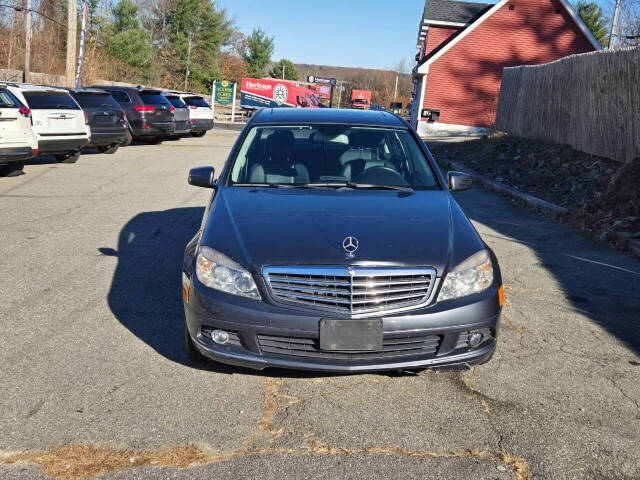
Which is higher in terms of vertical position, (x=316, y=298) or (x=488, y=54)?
(x=488, y=54)

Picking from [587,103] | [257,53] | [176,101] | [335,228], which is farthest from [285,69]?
[335,228]

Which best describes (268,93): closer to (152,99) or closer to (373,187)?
(152,99)

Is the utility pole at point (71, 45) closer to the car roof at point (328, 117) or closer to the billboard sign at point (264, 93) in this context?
the car roof at point (328, 117)

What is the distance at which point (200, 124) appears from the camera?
1047 inches

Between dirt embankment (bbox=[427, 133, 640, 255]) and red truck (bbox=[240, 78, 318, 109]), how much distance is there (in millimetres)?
35800

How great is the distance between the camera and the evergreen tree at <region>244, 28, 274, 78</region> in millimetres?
85769

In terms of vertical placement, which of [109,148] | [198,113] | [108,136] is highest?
[198,113]

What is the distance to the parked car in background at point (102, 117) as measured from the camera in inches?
683

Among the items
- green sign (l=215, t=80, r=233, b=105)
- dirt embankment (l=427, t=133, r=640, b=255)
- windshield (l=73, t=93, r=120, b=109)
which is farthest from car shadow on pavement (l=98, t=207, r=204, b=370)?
green sign (l=215, t=80, r=233, b=105)

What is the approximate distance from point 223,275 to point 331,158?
1815 millimetres

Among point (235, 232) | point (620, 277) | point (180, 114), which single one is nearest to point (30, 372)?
point (235, 232)

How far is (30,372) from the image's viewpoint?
4051 mm

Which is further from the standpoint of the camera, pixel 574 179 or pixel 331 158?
pixel 574 179

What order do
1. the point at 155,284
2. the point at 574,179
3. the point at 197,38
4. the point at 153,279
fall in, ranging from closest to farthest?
the point at 155,284 → the point at 153,279 → the point at 574,179 → the point at 197,38
